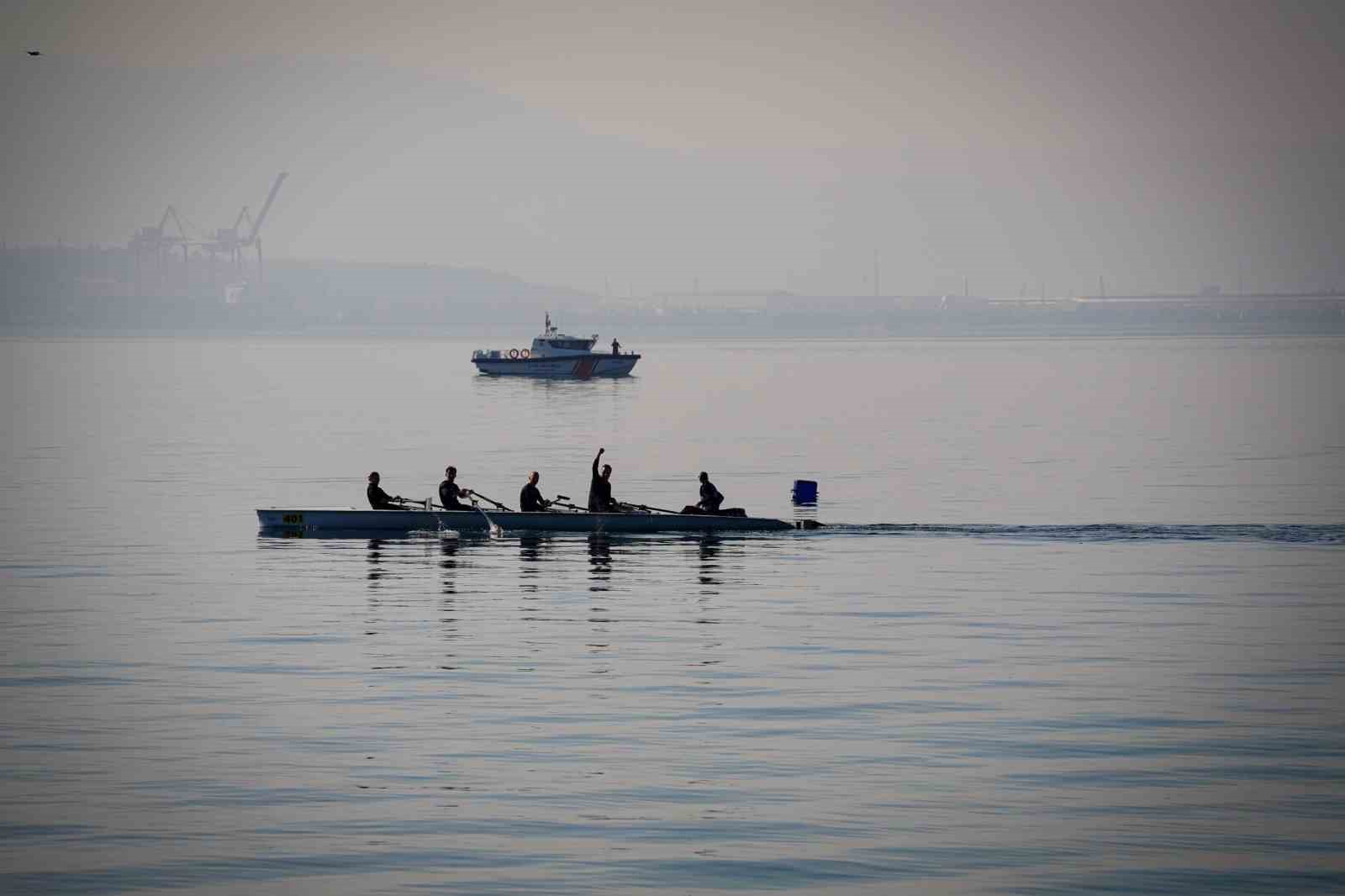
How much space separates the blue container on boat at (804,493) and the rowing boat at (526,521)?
27.0ft

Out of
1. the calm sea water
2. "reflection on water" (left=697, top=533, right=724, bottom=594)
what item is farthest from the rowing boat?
"reflection on water" (left=697, top=533, right=724, bottom=594)

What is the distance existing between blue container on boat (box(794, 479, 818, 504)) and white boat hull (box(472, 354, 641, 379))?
126 m

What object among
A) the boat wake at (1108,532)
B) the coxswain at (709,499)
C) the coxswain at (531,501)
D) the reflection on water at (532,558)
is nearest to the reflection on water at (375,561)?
the reflection on water at (532,558)

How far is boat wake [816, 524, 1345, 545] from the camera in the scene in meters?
52.0

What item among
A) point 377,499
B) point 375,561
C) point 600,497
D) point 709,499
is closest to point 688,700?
point 375,561

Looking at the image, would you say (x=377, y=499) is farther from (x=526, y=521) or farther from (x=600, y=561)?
(x=600, y=561)

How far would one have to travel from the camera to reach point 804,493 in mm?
60094

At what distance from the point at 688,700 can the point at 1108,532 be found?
86.4 ft

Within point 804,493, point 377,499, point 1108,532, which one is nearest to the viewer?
point 377,499

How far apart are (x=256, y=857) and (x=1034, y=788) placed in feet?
31.0

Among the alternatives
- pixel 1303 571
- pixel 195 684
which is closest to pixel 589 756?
pixel 195 684

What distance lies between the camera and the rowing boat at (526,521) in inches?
1998

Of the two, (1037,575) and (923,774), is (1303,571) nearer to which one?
(1037,575)

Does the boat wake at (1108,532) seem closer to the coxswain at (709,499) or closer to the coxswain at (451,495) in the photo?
the coxswain at (709,499)
